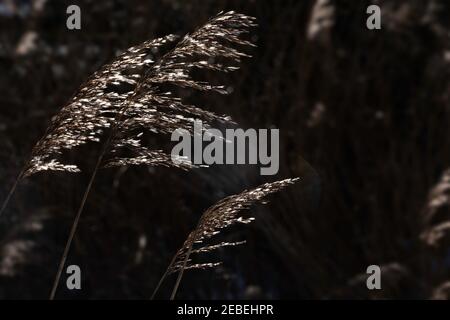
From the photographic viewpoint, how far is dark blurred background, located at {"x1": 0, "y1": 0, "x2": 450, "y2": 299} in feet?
11.4

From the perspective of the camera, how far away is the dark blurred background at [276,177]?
11.4 feet

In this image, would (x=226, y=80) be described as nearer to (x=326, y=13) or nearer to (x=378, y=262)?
(x=326, y=13)

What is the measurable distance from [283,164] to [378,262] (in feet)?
1.98

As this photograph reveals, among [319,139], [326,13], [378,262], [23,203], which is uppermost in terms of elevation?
[326,13]

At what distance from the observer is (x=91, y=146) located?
370 centimetres

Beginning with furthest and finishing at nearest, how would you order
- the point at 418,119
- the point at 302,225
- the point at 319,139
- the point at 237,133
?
the point at 418,119
the point at 319,139
the point at 302,225
the point at 237,133

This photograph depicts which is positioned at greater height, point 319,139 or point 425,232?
point 319,139

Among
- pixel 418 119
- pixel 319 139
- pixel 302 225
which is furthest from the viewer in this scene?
pixel 418 119

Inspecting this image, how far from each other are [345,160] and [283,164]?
0.59 m

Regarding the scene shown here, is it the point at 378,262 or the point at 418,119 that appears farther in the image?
the point at 418,119

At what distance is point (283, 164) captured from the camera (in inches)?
131

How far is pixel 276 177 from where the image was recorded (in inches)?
129

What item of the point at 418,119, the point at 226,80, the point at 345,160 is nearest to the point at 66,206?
the point at 226,80

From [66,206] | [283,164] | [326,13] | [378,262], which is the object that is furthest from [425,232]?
[66,206]
